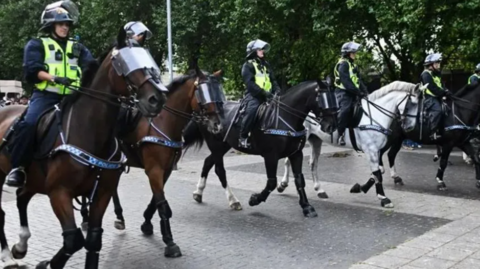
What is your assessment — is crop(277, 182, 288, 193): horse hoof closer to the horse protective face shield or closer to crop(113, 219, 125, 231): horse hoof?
crop(113, 219, 125, 231): horse hoof

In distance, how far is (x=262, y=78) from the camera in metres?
9.58

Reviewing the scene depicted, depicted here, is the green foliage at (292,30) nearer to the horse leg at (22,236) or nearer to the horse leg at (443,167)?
the horse leg at (443,167)

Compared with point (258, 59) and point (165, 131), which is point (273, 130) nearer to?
point (258, 59)

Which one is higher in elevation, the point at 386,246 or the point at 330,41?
the point at 330,41

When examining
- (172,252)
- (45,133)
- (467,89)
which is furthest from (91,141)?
(467,89)

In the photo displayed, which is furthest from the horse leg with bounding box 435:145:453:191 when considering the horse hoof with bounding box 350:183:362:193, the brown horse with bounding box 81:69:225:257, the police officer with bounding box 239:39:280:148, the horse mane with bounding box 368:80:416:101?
the brown horse with bounding box 81:69:225:257

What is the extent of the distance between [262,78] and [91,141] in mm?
5223

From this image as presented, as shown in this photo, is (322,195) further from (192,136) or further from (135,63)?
(135,63)

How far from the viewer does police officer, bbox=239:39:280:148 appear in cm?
918

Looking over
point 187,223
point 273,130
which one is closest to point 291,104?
point 273,130

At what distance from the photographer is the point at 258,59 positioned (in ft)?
31.4

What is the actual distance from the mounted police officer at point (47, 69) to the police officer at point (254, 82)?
4217 mm

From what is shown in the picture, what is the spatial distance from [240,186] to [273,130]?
130 inches

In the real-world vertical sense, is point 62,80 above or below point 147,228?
above
